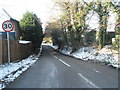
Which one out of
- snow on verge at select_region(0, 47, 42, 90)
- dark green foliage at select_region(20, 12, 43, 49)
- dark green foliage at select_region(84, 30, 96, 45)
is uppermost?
dark green foliage at select_region(20, 12, 43, 49)

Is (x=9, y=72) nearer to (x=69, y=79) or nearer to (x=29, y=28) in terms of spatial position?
(x=69, y=79)

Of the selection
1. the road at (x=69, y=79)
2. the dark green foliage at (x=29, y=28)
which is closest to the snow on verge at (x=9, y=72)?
the road at (x=69, y=79)

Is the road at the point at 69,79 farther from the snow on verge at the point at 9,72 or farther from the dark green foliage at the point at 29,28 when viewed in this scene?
the dark green foliage at the point at 29,28

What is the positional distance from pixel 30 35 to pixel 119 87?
2657cm

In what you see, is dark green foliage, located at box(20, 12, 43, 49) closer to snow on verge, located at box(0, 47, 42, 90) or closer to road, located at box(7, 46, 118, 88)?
snow on verge, located at box(0, 47, 42, 90)

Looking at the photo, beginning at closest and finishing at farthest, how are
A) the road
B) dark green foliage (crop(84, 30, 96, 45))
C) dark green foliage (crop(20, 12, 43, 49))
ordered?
the road < dark green foliage (crop(20, 12, 43, 49)) < dark green foliage (crop(84, 30, 96, 45))

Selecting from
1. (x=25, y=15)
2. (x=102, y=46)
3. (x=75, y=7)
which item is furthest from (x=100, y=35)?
(x=25, y=15)

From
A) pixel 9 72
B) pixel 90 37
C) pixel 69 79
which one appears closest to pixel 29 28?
pixel 90 37

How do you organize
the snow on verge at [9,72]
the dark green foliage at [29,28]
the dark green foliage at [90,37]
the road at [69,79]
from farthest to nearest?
the dark green foliage at [90,37]
the dark green foliage at [29,28]
the snow on verge at [9,72]
the road at [69,79]

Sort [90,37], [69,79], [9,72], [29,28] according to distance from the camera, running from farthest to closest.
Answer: [90,37], [29,28], [9,72], [69,79]

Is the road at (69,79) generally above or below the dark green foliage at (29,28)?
below

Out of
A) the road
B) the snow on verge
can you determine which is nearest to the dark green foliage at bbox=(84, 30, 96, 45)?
the snow on verge

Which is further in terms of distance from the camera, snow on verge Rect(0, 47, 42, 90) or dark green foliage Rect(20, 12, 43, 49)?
dark green foliage Rect(20, 12, 43, 49)

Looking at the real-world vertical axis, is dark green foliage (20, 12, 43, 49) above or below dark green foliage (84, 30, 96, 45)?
above
